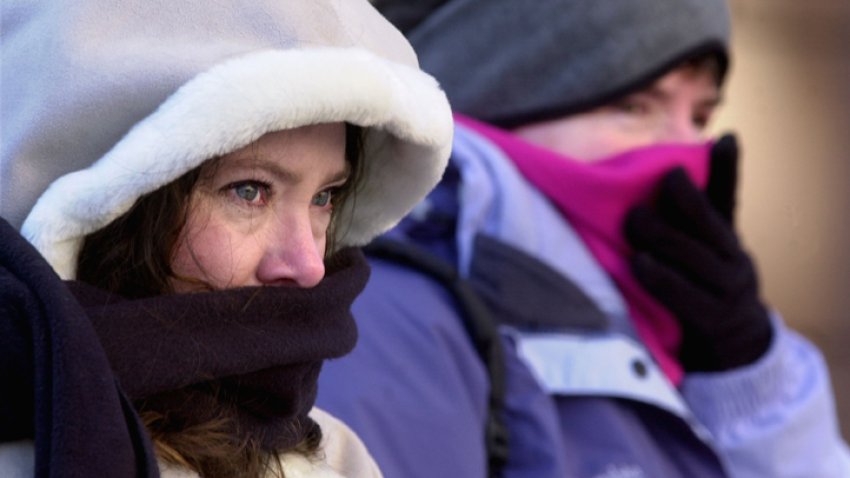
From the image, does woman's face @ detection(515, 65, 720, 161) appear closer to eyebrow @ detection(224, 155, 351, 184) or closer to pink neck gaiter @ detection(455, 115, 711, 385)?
pink neck gaiter @ detection(455, 115, 711, 385)

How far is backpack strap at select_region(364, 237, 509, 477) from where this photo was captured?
2053mm

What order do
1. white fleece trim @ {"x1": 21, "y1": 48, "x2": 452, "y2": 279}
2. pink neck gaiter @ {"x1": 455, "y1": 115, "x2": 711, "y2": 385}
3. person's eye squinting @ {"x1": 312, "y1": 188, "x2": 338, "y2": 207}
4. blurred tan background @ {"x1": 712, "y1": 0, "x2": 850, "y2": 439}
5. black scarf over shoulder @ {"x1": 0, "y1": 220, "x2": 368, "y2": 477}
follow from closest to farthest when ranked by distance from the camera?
black scarf over shoulder @ {"x1": 0, "y1": 220, "x2": 368, "y2": 477}
white fleece trim @ {"x1": 21, "y1": 48, "x2": 452, "y2": 279}
person's eye squinting @ {"x1": 312, "y1": 188, "x2": 338, "y2": 207}
pink neck gaiter @ {"x1": 455, "y1": 115, "x2": 711, "y2": 385}
blurred tan background @ {"x1": 712, "y1": 0, "x2": 850, "y2": 439}

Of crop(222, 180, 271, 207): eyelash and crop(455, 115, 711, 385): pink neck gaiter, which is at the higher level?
crop(222, 180, 271, 207): eyelash

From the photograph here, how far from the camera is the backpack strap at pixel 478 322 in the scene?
2053 mm

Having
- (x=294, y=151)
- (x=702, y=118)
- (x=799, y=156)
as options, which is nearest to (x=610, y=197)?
(x=702, y=118)

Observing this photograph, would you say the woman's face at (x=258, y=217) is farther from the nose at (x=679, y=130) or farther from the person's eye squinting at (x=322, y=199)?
the nose at (x=679, y=130)

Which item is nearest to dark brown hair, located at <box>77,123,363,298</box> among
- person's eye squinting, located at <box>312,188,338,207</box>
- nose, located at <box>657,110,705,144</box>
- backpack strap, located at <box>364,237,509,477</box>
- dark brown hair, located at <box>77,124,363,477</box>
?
dark brown hair, located at <box>77,124,363,477</box>

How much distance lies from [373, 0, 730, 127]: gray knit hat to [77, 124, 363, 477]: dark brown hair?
4.57ft

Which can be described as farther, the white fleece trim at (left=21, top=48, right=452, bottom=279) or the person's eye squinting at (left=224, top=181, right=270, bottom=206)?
the person's eye squinting at (left=224, top=181, right=270, bottom=206)

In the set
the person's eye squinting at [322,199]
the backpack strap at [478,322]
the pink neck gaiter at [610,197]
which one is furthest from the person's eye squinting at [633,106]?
the person's eye squinting at [322,199]

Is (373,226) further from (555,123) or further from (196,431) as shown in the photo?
(555,123)

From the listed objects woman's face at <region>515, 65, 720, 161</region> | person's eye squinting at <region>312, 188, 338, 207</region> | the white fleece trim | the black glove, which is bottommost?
the black glove

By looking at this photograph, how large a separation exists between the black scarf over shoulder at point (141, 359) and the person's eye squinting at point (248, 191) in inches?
3.5

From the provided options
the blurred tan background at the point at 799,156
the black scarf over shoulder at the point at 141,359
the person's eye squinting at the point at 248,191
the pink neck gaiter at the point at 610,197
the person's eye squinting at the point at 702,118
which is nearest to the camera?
the black scarf over shoulder at the point at 141,359
